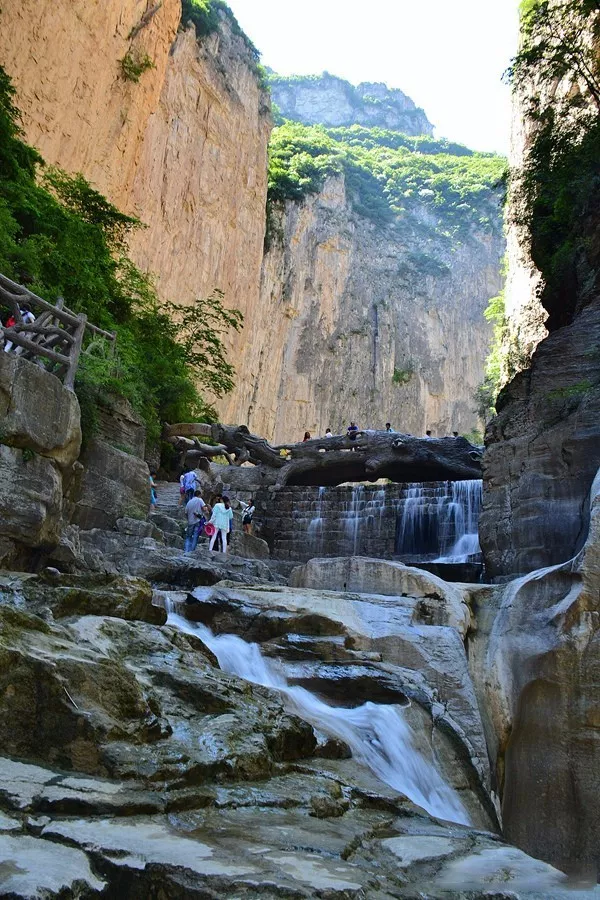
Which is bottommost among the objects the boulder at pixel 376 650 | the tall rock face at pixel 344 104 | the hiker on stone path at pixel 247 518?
the boulder at pixel 376 650

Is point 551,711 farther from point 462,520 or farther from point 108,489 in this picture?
point 462,520

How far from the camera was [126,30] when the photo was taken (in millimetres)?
27609

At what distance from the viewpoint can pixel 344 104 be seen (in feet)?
286

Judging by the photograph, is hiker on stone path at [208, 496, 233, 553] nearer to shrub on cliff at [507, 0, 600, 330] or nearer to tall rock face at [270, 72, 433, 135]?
shrub on cliff at [507, 0, 600, 330]

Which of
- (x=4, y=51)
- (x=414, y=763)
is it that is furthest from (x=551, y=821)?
(x=4, y=51)

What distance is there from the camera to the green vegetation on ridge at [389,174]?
170 ft

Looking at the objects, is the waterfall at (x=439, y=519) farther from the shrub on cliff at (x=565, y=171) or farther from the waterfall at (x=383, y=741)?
the waterfall at (x=383, y=741)

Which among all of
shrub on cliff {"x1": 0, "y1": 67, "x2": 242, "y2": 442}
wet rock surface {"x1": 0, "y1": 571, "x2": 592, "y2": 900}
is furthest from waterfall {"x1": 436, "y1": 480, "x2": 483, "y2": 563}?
wet rock surface {"x1": 0, "y1": 571, "x2": 592, "y2": 900}

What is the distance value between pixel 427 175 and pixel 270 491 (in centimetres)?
5426

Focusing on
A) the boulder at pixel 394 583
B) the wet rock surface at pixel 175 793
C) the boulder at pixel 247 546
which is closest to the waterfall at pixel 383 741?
the wet rock surface at pixel 175 793

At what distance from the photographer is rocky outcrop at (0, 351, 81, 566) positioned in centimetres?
905

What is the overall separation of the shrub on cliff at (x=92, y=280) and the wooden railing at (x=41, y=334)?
81.3 inches

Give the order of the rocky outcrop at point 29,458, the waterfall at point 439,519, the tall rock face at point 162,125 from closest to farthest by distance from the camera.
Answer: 1. the rocky outcrop at point 29,458
2. the waterfall at point 439,519
3. the tall rock face at point 162,125

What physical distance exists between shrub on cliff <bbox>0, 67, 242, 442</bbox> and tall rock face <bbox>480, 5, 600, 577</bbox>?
7.05 m
